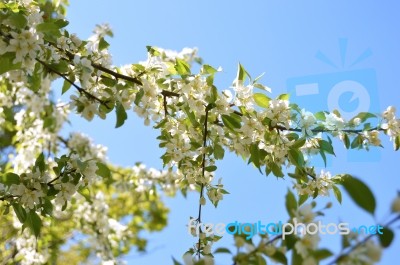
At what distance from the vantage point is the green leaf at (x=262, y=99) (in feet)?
5.22

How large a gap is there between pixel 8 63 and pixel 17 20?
0.46 feet

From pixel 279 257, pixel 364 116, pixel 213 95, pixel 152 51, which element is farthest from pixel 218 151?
pixel 279 257

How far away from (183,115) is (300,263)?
3.45 ft

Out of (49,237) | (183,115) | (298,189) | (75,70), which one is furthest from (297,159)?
(49,237)

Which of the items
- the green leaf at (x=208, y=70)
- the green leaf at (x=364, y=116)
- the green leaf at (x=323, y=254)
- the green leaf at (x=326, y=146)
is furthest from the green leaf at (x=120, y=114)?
the green leaf at (x=323, y=254)

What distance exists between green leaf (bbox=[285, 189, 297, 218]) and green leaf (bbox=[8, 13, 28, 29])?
3.12 feet

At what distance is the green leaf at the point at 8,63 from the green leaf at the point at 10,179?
1.07ft

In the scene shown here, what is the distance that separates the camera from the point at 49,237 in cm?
388

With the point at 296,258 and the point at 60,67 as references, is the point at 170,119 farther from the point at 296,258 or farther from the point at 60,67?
the point at 296,258

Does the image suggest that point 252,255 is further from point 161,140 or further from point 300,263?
point 161,140

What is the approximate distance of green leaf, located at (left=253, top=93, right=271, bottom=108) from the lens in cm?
159

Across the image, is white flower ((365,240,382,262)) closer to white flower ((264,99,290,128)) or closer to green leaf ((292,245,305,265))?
green leaf ((292,245,305,265))

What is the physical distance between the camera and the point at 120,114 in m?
1.51

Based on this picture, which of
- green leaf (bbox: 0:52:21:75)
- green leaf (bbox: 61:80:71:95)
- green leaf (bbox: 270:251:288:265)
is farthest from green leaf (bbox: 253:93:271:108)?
green leaf (bbox: 270:251:288:265)
